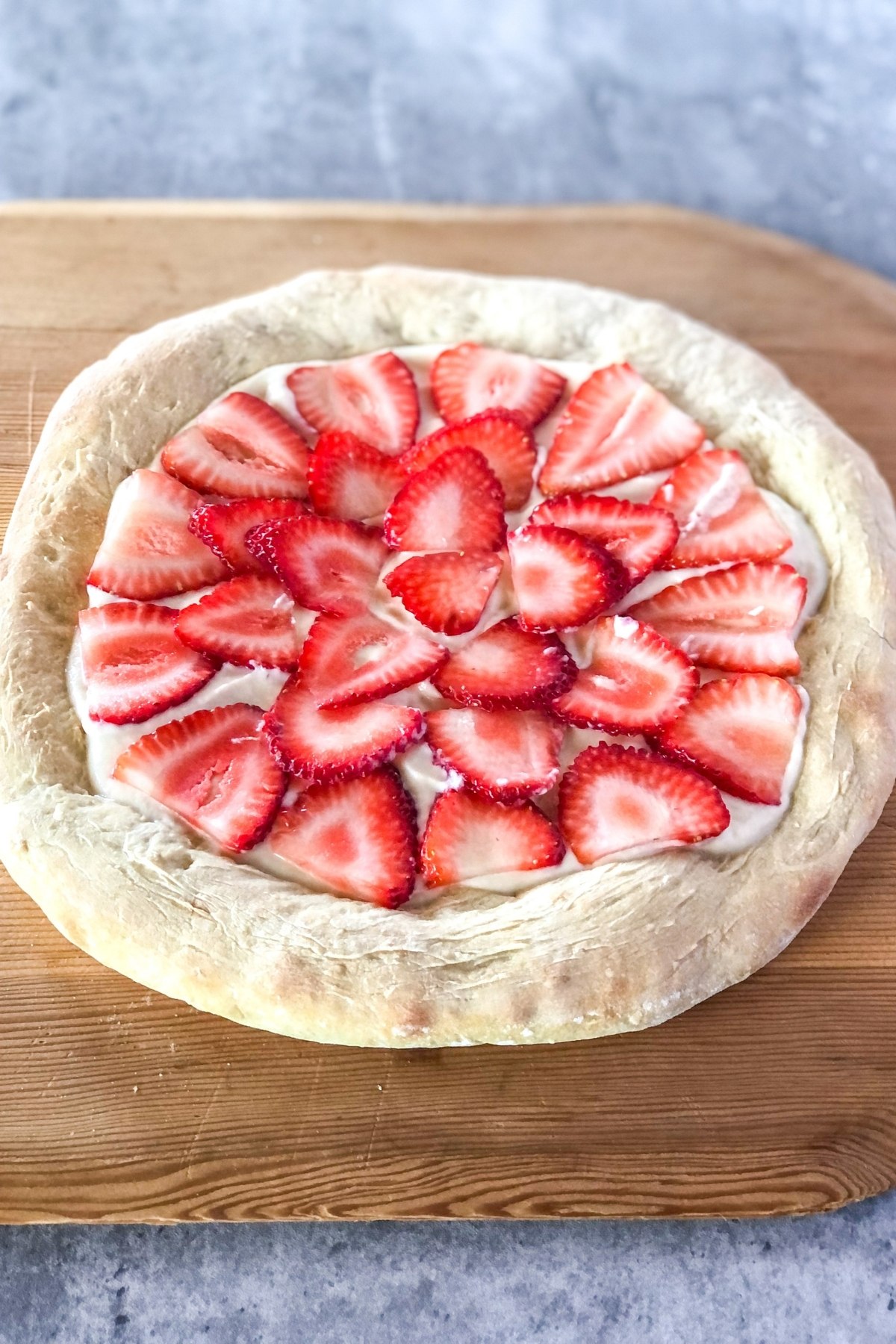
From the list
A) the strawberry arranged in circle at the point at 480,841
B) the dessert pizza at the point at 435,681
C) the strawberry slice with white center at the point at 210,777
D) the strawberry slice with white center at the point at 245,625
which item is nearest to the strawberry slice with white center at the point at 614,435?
the dessert pizza at the point at 435,681

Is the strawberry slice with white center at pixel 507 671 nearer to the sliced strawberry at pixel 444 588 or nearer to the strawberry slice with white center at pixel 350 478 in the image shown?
the sliced strawberry at pixel 444 588

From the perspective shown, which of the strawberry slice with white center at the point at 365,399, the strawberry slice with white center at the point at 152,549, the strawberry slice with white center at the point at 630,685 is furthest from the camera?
the strawberry slice with white center at the point at 365,399

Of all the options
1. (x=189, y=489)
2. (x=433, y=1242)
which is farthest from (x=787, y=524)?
(x=433, y=1242)

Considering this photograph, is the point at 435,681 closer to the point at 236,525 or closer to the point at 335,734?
the point at 335,734

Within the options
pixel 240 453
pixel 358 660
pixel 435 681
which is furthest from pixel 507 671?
pixel 240 453

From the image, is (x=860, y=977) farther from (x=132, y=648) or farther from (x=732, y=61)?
(x=732, y=61)

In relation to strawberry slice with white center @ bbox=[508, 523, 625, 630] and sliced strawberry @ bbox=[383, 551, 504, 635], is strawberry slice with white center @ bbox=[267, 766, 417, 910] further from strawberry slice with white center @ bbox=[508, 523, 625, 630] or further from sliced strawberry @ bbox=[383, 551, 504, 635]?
strawberry slice with white center @ bbox=[508, 523, 625, 630]
